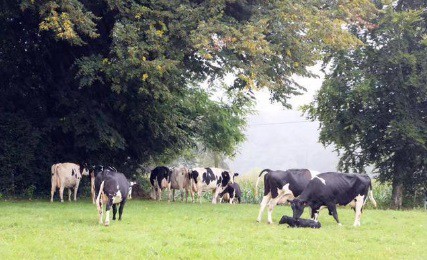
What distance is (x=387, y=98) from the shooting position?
3425 centimetres

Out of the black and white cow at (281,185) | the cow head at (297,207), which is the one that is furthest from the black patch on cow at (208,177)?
the cow head at (297,207)

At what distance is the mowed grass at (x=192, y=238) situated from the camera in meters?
12.1

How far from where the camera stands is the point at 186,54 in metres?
25.2

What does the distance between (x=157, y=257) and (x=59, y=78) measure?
17782 mm

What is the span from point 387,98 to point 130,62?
55.4ft

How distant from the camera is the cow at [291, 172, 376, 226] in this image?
59.8 feet

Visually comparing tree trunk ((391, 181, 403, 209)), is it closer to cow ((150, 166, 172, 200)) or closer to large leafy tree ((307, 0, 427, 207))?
large leafy tree ((307, 0, 427, 207))

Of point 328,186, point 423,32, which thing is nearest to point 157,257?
point 328,186

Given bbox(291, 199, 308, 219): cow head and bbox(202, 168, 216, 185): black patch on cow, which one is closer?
bbox(291, 199, 308, 219): cow head

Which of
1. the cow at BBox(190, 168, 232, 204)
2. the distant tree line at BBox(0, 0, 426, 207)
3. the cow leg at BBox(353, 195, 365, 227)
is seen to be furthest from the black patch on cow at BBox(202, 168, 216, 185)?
the cow leg at BBox(353, 195, 365, 227)

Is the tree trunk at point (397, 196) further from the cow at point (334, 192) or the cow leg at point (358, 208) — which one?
the cow leg at point (358, 208)

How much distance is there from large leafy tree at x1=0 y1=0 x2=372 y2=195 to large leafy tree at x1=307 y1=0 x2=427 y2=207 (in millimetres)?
6643

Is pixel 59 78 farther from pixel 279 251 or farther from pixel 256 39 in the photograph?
pixel 279 251

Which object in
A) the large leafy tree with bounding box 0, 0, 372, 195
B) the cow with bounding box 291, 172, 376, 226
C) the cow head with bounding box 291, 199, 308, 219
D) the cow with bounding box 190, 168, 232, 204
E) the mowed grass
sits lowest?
the mowed grass
